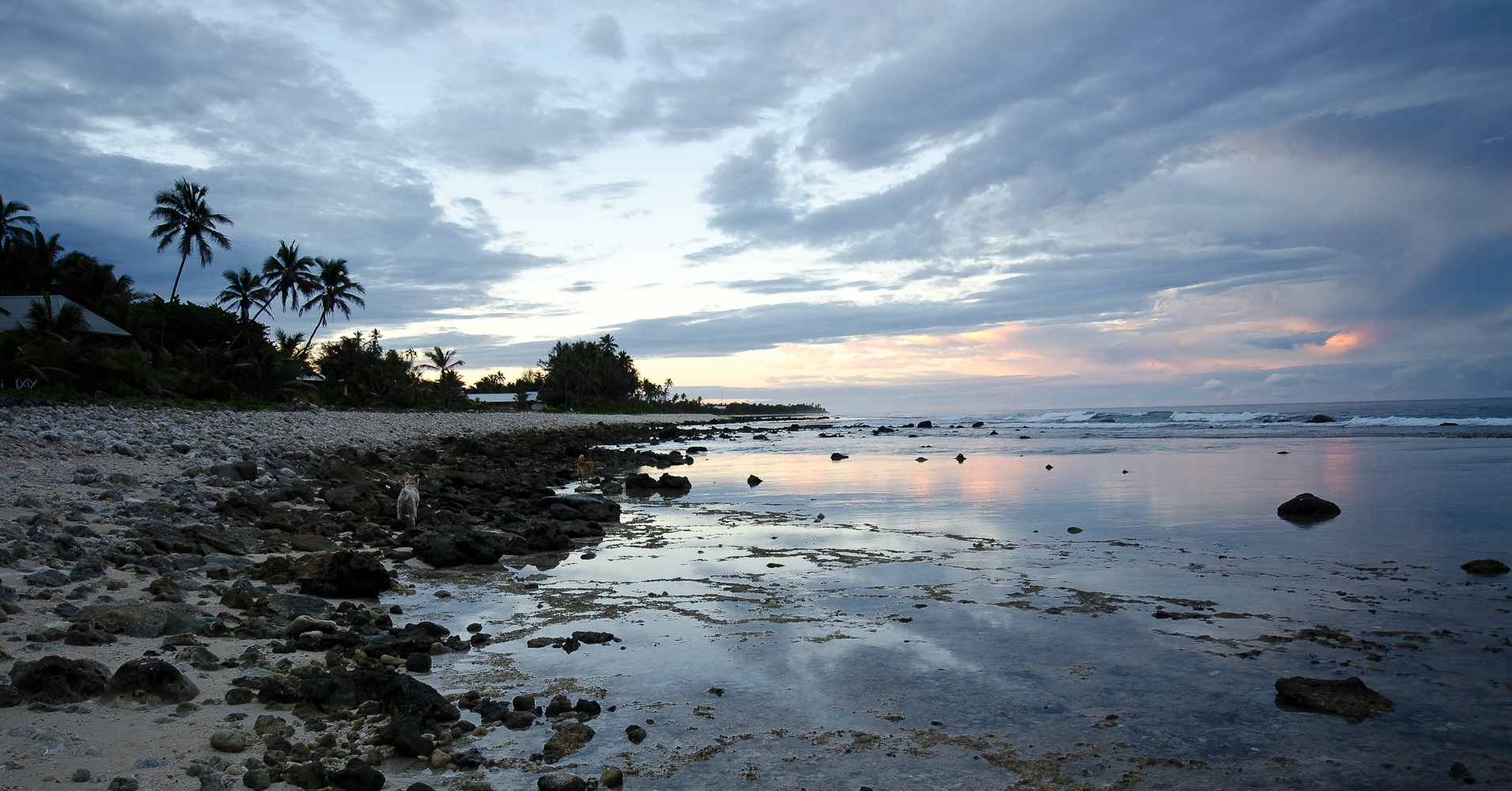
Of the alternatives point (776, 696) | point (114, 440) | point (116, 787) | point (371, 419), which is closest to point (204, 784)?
point (116, 787)

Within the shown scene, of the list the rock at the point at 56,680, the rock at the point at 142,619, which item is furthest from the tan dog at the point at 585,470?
the rock at the point at 56,680

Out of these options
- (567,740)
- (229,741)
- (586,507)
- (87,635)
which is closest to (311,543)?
(87,635)

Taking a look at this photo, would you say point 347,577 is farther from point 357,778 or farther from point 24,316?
point 24,316

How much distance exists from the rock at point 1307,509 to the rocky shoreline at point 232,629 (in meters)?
10.8

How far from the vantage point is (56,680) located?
175 inches

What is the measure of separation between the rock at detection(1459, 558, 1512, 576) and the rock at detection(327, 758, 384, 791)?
10.3 metres

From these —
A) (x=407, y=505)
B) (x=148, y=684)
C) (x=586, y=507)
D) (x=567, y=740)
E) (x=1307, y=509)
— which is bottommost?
(x=567, y=740)

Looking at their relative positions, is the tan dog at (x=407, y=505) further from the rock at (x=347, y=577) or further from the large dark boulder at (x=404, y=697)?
the large dark boulder at (x=404, y=697)

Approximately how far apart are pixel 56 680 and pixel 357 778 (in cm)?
200

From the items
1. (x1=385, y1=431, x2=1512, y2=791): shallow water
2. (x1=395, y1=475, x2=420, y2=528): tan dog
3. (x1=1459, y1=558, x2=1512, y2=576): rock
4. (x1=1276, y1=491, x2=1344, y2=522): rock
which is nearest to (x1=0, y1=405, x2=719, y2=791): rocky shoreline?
(x1=395, y1=475, x2=420, y2=528): tan dog

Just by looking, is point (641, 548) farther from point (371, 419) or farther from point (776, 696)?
point (371, 419)

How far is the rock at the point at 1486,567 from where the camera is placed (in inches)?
331

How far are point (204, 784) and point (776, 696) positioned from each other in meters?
3.09

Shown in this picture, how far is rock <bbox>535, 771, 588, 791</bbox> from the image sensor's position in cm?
391
